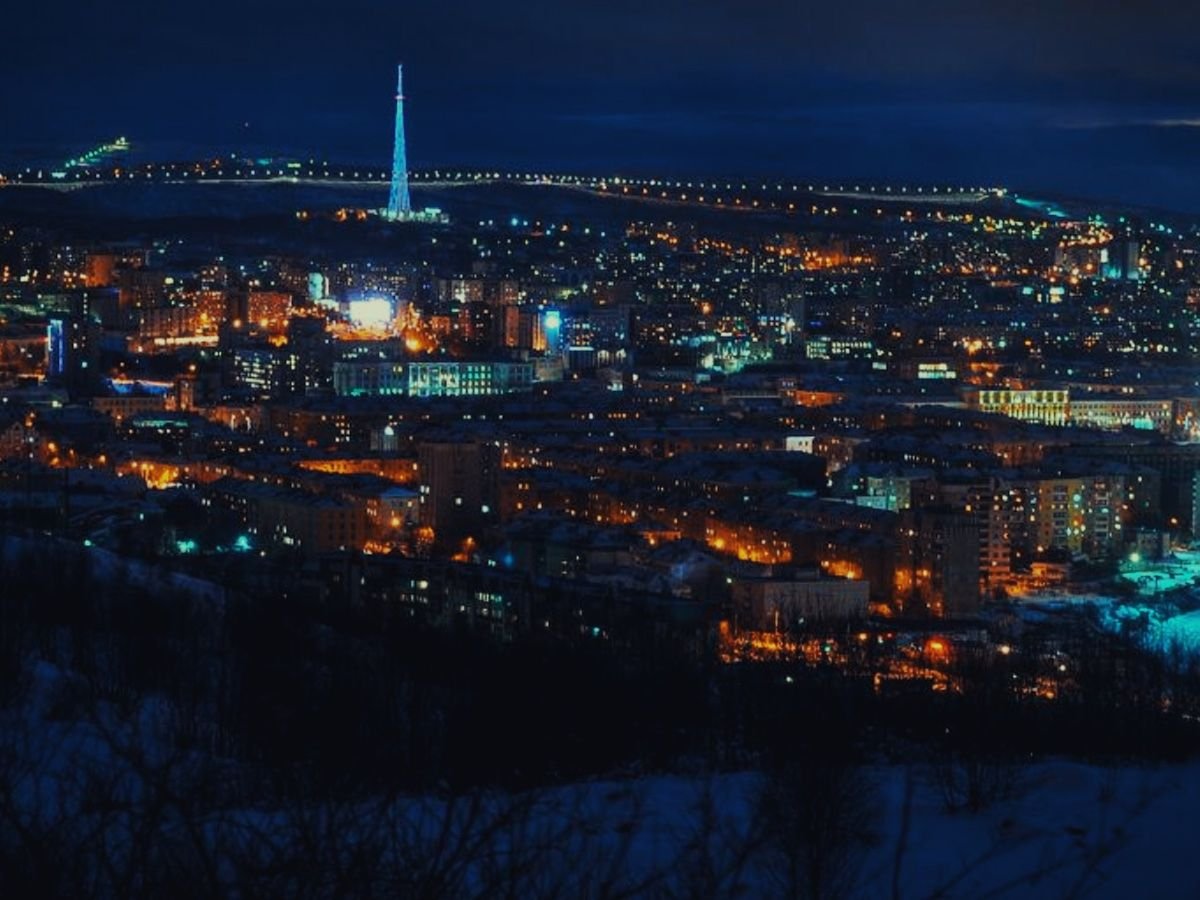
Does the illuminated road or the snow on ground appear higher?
the illuminated road

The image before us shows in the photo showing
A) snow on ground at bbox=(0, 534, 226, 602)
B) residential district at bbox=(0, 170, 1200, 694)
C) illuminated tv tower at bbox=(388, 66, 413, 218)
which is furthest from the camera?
illuminated tv tower at bbox=(388, 66, 413, 218)

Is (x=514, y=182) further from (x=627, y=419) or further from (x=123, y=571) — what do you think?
(x=123, y=571)

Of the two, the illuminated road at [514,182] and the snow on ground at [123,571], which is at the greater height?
the illuminated road at [514,182]

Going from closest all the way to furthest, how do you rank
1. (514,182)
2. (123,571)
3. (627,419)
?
(123,571) < (627,419) < (514,182)

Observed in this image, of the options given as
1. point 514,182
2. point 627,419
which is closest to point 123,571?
point 627,419

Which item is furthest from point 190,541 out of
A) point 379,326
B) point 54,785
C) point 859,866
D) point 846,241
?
point 846,241

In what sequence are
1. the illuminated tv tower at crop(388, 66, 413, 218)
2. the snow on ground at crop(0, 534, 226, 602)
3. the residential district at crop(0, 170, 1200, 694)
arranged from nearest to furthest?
the snow on ground at crop(0, 534, 226, 602), the residential district at crop(0, 170, 1200, 694), the illuminated tv tower at crop(388, 66, 413, 218)

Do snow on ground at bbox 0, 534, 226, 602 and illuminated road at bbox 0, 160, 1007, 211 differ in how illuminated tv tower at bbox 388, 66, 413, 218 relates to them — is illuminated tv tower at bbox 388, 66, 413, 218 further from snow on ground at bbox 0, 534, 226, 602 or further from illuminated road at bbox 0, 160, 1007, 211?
snow on ground at bbox 0, 534, 226, 602

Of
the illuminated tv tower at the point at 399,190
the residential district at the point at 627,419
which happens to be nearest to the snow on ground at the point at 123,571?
the residential district at the point at 627,419

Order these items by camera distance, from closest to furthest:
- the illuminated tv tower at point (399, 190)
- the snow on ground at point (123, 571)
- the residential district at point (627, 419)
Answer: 1. the snow on ground at point (123, 571)
2. the residential district at point (627, 419)
3. the illuminated tv tower at point (399, 190)

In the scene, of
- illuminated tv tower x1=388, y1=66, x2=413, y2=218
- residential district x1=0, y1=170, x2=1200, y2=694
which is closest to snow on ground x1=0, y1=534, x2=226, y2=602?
residential district x1=0, y1=170, x2=1200, y2=694

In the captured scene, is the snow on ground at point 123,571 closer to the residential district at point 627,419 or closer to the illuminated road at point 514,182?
the residential district at point 627,419
